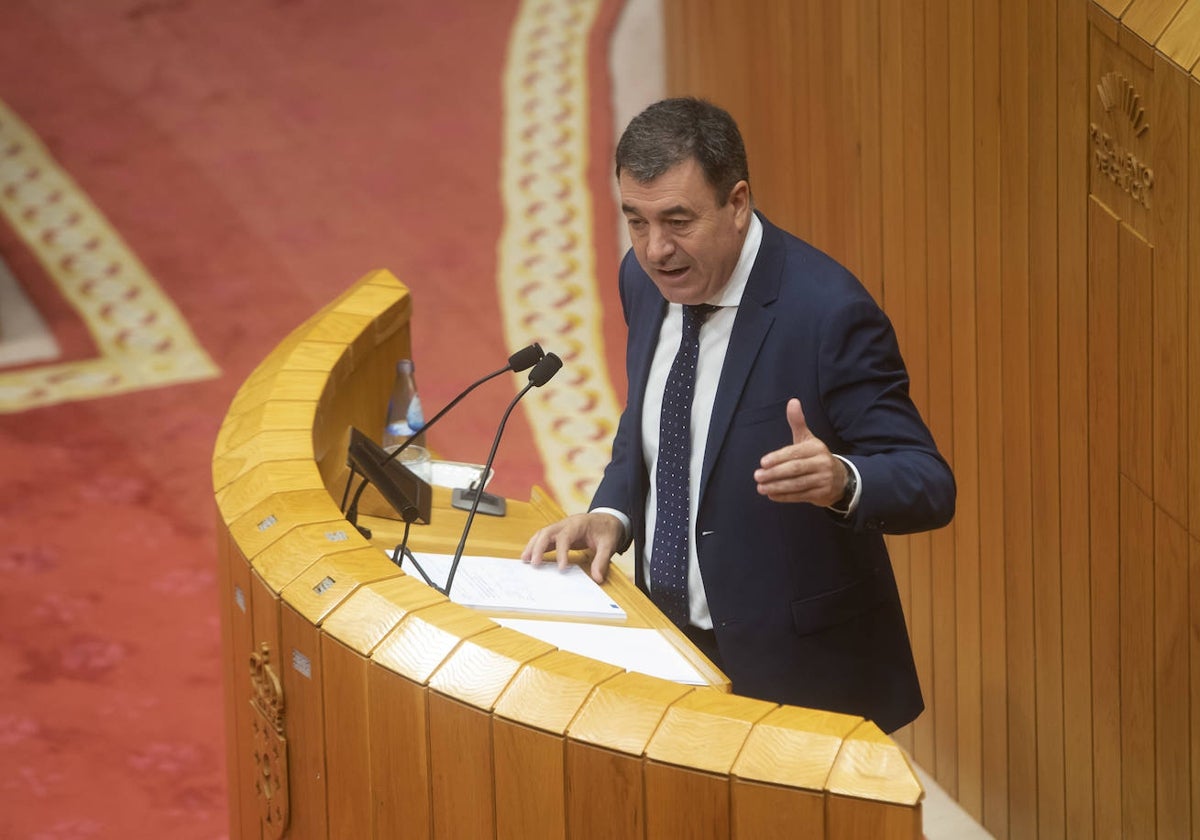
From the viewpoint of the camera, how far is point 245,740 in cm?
207

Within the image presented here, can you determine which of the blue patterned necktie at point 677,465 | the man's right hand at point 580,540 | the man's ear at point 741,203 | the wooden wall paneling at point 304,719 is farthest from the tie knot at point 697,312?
the wooden wall paneling at point 304,719

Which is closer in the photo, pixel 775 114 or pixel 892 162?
pixel 892 162

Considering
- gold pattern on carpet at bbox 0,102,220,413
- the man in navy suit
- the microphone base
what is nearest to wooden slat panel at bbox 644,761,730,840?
the man in navy suit

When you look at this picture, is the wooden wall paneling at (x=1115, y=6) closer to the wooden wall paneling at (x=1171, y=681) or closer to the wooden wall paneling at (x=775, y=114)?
the wooden wall paneling at (x=1171, y=681)

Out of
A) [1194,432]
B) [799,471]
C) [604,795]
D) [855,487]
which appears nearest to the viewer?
[604,795]

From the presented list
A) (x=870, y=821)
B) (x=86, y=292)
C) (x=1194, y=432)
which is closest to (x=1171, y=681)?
(x=1194, y=432)

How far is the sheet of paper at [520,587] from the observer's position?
1.95m

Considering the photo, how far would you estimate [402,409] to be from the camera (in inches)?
116

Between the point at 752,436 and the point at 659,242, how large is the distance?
294mm

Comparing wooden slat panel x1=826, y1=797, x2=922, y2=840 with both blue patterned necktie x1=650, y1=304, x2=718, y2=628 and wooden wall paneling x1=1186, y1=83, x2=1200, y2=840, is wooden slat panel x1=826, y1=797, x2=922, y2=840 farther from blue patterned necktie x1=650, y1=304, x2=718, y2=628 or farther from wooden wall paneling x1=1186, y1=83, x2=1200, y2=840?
wooden wall paneling x1=1186, y1=83, x2=1200, y2=840

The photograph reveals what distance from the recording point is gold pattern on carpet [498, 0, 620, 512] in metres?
4.93

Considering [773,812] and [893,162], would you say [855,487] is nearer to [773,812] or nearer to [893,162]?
[773,812]

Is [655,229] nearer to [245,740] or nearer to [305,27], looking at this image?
[245,740]

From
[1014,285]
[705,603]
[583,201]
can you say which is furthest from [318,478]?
[583,201]
